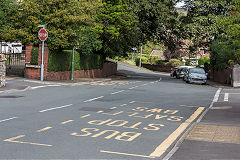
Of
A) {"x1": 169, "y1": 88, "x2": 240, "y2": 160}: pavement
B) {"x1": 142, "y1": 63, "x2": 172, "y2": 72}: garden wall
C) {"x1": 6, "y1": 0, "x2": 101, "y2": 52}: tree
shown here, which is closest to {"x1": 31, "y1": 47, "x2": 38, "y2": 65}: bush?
{"x1": 6, "y1": 0, "x2": 101, "y2": 52}: tree

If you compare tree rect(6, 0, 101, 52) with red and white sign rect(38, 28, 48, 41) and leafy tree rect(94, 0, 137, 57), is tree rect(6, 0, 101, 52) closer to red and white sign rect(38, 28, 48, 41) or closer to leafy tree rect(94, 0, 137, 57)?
red and white sign rect(38, 28, 48, 41)

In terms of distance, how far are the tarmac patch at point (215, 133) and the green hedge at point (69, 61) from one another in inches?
769

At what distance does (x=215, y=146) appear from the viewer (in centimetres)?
927

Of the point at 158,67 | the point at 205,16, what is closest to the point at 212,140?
the point at 205,16

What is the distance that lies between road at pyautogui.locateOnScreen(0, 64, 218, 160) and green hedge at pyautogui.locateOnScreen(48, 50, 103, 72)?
11875 mm

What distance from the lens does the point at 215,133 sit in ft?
36.4

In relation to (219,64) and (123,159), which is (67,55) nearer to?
(219,64)

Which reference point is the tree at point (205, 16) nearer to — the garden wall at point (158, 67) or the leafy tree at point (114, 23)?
the leafy tree at point (114, 23)

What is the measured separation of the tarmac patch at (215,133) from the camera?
1017 cm

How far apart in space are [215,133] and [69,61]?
23.8m

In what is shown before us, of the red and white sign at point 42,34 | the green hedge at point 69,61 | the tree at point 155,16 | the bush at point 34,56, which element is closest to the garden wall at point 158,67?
the tree at point 155,16

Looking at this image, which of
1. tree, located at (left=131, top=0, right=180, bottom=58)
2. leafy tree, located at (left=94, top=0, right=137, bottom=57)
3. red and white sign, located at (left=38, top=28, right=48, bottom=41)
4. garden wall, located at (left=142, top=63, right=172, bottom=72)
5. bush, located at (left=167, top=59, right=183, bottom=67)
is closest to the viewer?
red and white sign, located at (left=38, top=28, right=48, bottom=41)

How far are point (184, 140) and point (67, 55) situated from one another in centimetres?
2433

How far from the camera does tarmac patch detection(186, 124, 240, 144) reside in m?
10.2
